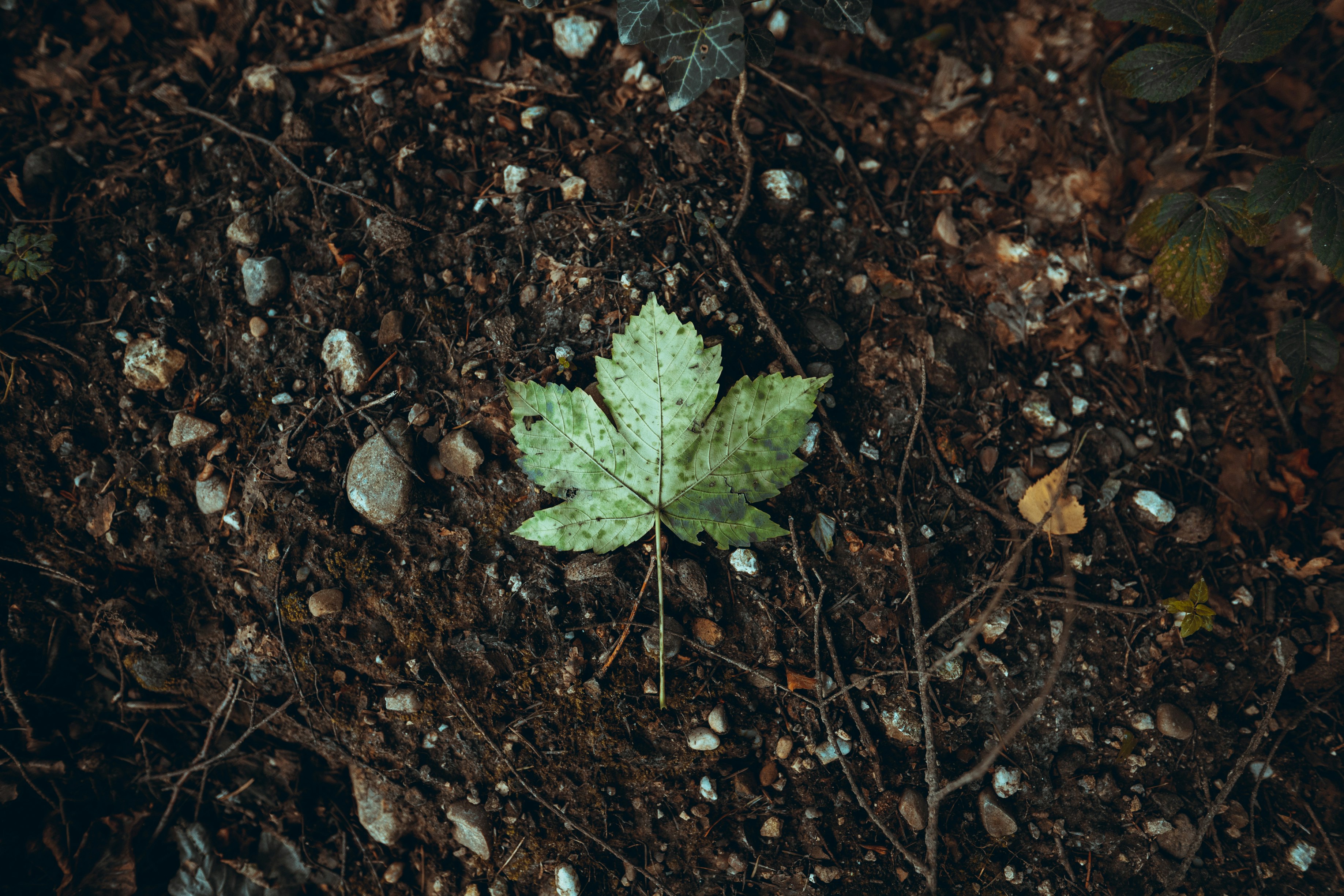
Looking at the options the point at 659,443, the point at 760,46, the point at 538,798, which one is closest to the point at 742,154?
the point at 760,46

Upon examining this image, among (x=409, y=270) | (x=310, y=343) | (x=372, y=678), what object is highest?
(x=409, y=270)

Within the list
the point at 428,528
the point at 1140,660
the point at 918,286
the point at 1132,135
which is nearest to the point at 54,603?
the point at 428,528

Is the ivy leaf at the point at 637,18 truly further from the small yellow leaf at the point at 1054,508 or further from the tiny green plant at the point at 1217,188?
the small yellow leaf at the point at 1054,508

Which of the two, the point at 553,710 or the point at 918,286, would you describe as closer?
the point at 553,710

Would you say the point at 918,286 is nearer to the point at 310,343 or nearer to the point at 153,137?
the point at 310,343

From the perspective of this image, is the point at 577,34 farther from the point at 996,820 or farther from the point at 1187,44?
the point at 996,820

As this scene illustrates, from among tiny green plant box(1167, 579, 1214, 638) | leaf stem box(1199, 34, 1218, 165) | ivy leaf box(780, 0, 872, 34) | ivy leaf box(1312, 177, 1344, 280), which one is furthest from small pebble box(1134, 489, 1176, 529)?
ivy leaf box(780, 0, 872, 34)

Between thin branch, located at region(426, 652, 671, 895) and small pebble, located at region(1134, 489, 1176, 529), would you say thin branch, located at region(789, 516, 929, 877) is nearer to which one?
thin branch, located at region(426, 652, 671, 895)
